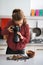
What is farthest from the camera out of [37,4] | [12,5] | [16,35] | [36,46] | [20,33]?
[37,4]

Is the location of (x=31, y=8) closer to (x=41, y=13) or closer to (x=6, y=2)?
(x=41, y=13)

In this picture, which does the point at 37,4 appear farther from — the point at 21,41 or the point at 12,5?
the point at 21,41

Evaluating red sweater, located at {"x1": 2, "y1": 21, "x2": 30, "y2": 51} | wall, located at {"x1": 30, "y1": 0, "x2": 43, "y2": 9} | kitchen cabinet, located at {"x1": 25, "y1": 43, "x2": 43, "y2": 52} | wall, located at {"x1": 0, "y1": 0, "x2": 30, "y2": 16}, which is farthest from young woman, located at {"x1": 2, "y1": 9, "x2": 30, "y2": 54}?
wall, located at {"x1": 30, "y1": 0, "x2": 43, "y2": 9}

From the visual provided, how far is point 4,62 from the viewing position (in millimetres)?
1800

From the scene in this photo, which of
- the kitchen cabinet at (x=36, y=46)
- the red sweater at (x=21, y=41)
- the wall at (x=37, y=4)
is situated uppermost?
the wall at (x=37, y=4)

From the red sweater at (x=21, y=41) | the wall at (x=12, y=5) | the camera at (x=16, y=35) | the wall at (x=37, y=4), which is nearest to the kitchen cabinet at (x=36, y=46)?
the wall at (x=12, y=5)

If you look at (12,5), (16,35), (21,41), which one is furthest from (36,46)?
(16,35)

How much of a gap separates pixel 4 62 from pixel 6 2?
1890 mm

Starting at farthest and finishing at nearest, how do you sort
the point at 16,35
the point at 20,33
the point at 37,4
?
the point at 37,4 → the point at 20,33 → the point at 16,35

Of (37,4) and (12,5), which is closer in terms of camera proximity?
(12,5)

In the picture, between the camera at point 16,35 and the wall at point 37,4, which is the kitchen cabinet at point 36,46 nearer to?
the wall at point 37,4

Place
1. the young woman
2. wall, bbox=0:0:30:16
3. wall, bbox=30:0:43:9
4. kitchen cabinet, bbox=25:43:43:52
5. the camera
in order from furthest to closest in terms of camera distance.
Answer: wall, bbox=30:0:43:9 < wall, bbox=0:0:30:16 < kitchen cabinet, bbox=25:43:43:52 < the young woman < the camera

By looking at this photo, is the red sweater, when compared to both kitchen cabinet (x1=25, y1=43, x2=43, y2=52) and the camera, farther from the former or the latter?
kitchen cabinet (x1=25, y1=43, x2=43, y2=52)

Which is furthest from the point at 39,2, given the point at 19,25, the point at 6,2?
the point at 19,25
